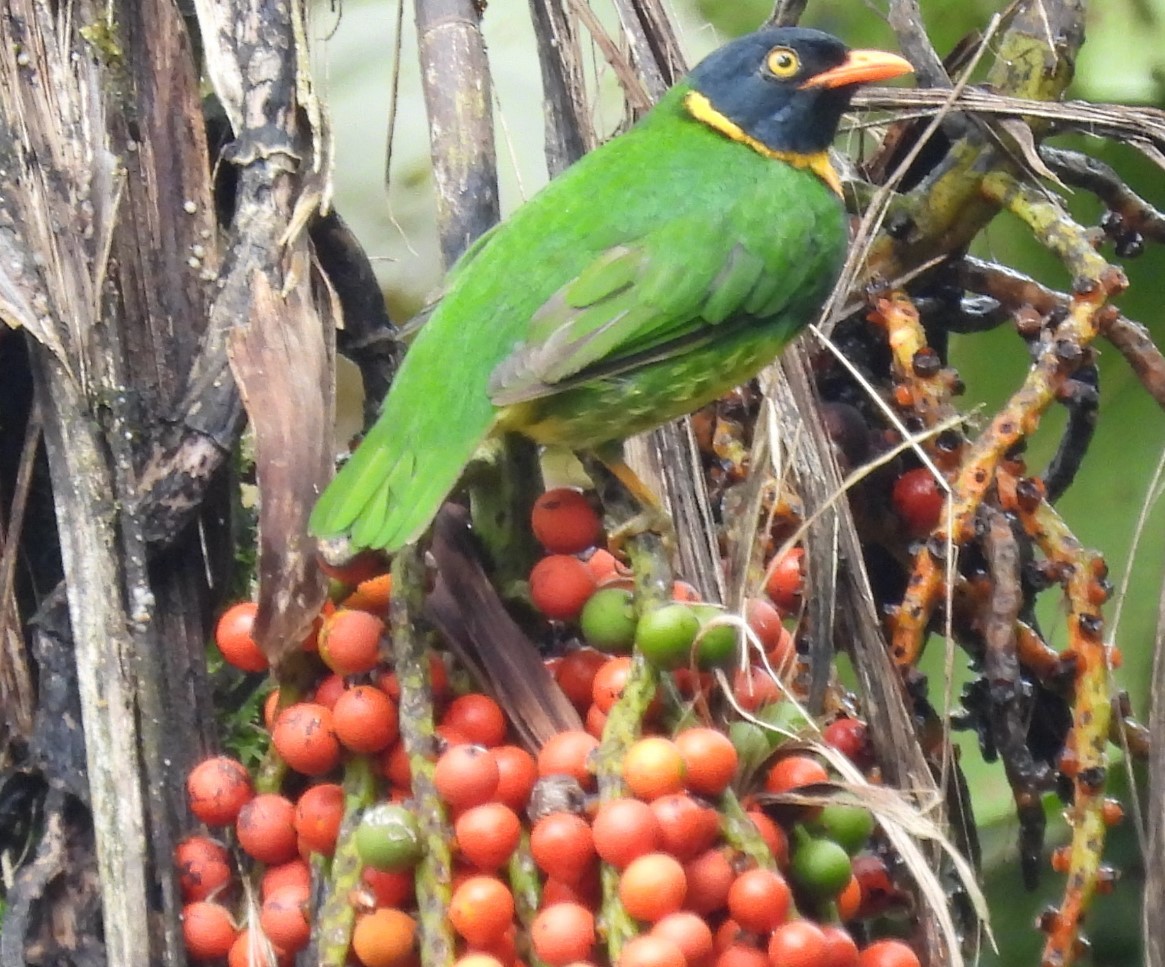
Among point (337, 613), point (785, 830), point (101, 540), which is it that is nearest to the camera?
point (785, 830)

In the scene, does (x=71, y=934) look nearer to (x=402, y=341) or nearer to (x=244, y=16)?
(x=402, y=341)

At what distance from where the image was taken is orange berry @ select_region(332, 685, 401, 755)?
1.20 metres

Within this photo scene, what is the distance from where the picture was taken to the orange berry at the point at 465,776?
1096 mm

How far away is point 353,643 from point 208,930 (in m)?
0.29

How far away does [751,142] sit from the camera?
1941 millimetres

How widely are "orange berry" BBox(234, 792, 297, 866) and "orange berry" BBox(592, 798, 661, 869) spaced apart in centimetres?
34

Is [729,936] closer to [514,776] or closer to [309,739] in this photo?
[514,776]

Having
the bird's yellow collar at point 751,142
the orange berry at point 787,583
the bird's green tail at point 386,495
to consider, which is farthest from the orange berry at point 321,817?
the bird's yellow collar at point 751,142

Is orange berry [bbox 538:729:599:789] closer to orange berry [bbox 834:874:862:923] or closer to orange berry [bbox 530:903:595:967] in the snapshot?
orange berry [bbox 530:903:595:967]

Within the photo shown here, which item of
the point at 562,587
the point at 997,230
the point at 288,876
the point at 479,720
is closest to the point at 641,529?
the point at 562,587

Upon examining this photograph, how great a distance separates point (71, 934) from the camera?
1.37 m

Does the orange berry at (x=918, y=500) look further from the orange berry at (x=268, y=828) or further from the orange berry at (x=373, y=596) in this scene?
the orange berry at (x=268, y=828)

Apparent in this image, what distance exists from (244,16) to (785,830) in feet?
3.53

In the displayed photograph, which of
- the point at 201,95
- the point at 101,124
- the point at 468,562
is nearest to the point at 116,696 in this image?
the point at 468,562
